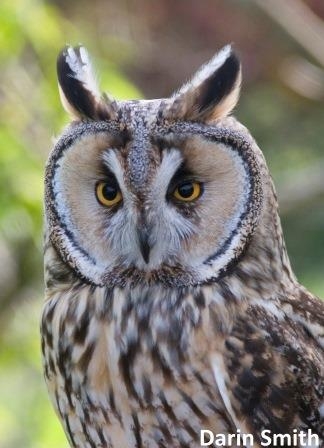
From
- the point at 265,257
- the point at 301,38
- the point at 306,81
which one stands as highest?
the point at 301,38

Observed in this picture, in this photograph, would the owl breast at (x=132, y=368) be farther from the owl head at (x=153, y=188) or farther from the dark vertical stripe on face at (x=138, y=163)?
the dark vertical stripe on face at (x=138, y=163)

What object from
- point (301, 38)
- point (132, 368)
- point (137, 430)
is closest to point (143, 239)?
point (132, 368)

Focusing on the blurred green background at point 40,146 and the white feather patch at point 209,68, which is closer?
the white feather patch at point 209,68

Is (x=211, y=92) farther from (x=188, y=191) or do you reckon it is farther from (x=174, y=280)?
(x=174, y=280)

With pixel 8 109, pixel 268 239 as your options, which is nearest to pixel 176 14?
pixel 8 109

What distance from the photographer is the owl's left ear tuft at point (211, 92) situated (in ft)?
9.14

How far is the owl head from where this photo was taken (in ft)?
8.87

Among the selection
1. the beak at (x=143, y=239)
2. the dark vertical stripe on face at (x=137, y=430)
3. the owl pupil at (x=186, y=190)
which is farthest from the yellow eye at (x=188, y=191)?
the dark vertical stripe on face at (x=137, y=430)

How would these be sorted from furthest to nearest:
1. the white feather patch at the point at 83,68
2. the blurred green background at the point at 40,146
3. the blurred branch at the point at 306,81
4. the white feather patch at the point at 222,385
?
the blurred branch at the point at 306,81 < the blurred green background at the point at 40,146 < the white feather patch at the point at 83,68 < the white feather patch at the point at 222,385

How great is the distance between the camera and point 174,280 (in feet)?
9.38

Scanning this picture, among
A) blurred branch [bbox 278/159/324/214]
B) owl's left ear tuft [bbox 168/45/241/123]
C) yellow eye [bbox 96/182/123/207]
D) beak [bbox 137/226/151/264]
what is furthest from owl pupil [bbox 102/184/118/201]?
blurred branch [bbox 278/159/324/214]

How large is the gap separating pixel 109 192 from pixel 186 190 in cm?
18

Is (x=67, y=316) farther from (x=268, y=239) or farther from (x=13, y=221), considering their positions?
(x=13, y=221)

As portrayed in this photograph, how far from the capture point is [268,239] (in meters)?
2.89
